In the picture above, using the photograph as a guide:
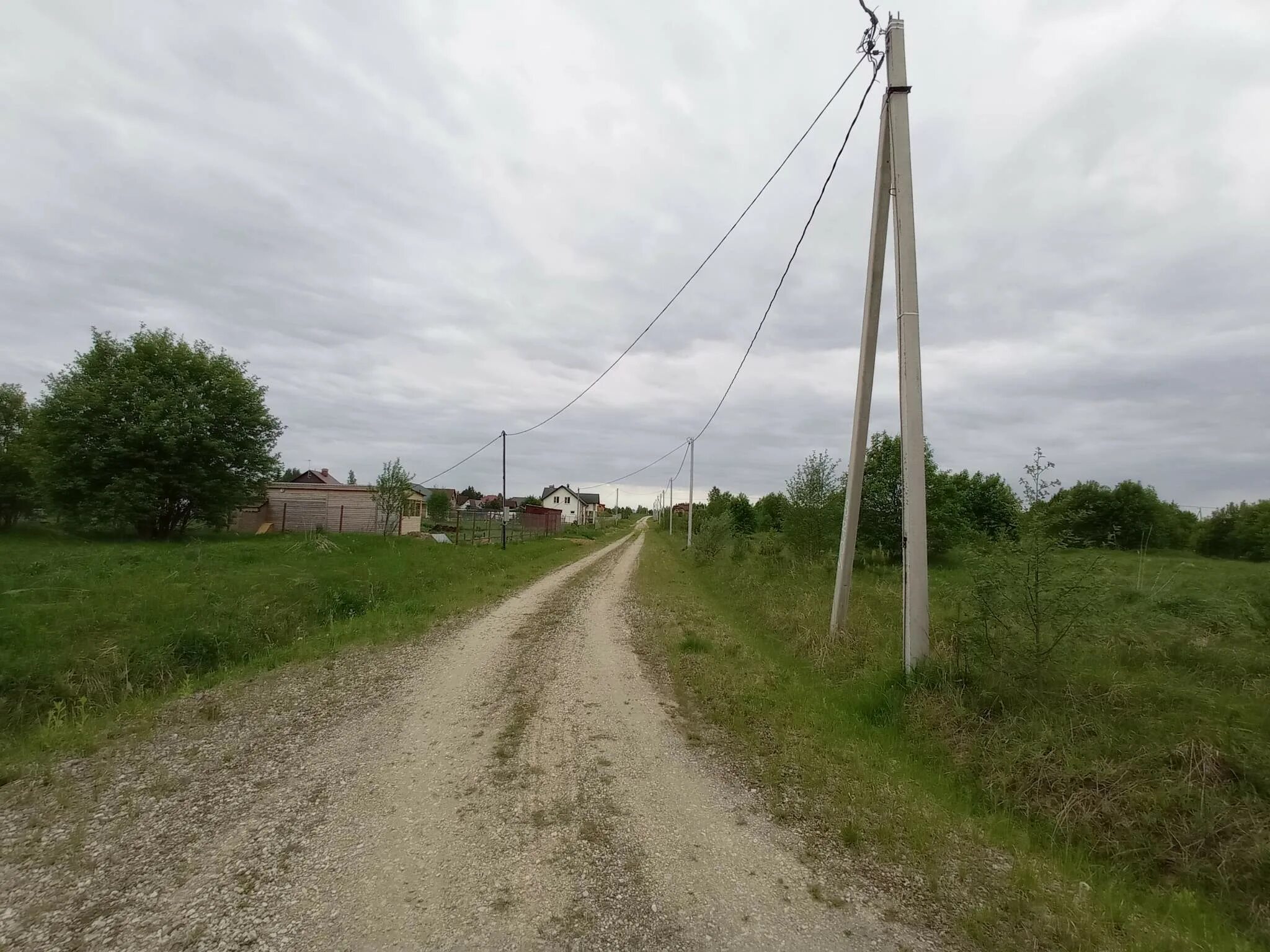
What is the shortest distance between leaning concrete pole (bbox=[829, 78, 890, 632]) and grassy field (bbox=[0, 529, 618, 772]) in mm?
6826

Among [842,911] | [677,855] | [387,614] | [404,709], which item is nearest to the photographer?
[842,911]

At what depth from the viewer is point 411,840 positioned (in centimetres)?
369

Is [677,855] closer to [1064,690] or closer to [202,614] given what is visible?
[1064,690]

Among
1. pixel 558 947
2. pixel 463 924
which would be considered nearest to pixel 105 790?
pixel 463 924

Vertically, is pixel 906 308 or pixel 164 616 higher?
pixel 906 308

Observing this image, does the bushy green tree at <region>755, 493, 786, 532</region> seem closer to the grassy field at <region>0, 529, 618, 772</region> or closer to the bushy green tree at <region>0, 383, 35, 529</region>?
the grassy field at <region>0, 529, 618, 772</region>

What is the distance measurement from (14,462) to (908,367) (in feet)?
113

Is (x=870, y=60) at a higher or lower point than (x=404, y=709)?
higher

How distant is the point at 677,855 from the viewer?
11.8 ft

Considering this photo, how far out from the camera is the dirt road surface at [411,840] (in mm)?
2918

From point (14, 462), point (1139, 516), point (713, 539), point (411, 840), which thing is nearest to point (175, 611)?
point (411, 840)

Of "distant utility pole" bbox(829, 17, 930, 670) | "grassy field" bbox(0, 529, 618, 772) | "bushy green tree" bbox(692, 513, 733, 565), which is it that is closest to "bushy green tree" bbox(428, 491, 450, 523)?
"bushy green tree" bbox(692, 513, 733, 565)

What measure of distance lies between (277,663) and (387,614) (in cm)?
306

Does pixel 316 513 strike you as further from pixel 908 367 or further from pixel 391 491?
pixel 908 367
